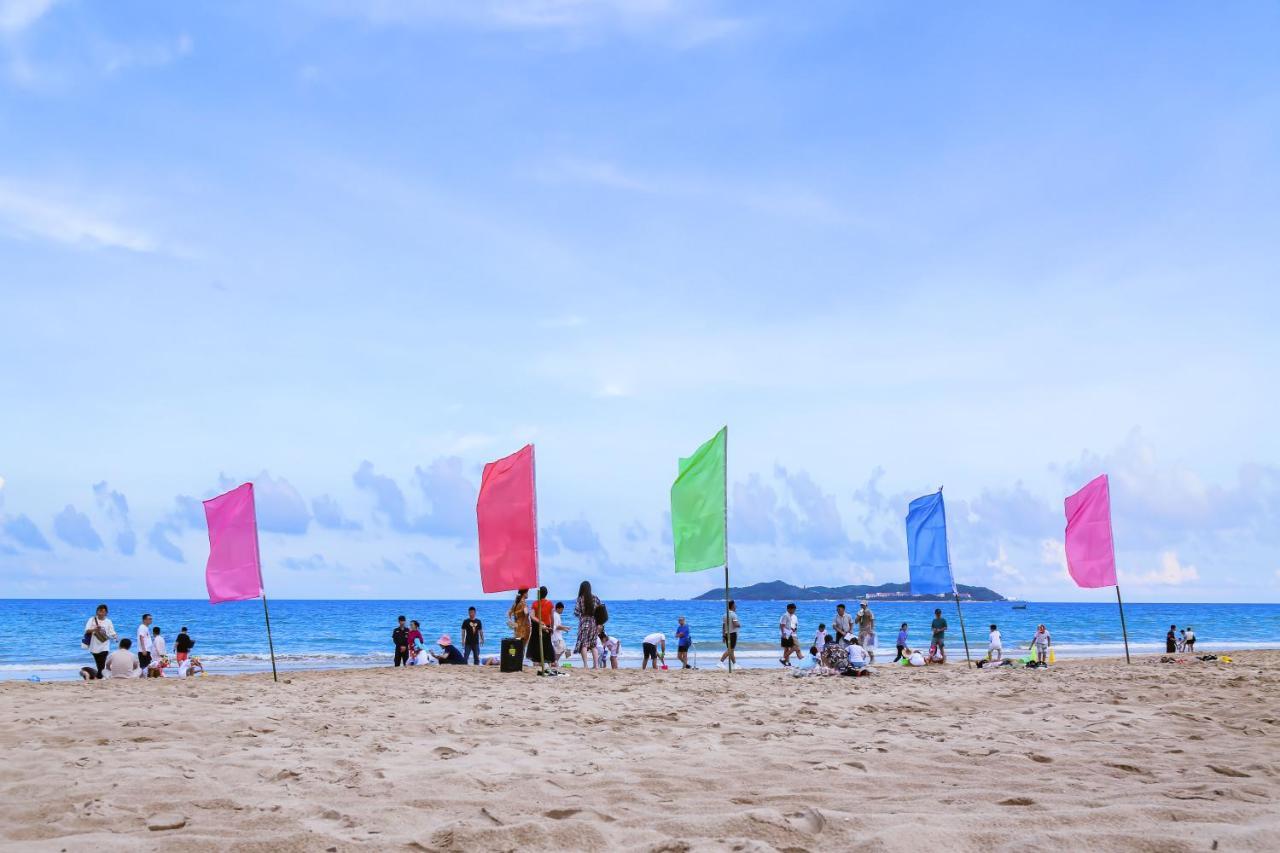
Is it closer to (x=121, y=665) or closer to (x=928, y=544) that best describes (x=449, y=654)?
(x=121, y=665)

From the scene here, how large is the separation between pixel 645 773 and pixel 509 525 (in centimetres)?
1029

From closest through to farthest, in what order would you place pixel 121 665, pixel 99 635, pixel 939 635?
pixel 99 635
pixel 121 665
pixel 939 635

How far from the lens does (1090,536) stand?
19875 millimetres

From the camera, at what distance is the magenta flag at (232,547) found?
15.4m

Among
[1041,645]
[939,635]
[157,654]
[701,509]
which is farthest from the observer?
[939,635]

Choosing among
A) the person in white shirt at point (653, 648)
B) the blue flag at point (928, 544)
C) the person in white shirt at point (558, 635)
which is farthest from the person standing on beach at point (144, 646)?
the blue flag at point (928, 544)

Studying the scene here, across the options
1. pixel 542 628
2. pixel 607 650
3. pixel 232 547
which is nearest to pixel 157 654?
pixel 232 547

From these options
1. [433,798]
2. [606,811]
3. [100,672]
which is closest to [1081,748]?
[606,811]

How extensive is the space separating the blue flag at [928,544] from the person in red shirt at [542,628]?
8.61 metres

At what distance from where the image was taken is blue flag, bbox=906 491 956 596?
21688 millimetres

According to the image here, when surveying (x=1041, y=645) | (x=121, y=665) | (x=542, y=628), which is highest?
(x=542, y=628)

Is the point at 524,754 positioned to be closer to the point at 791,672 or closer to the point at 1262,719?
the point at 1262,719

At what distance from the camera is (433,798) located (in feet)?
19.2

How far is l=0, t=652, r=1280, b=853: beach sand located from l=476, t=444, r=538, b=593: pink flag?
13.9 feet
